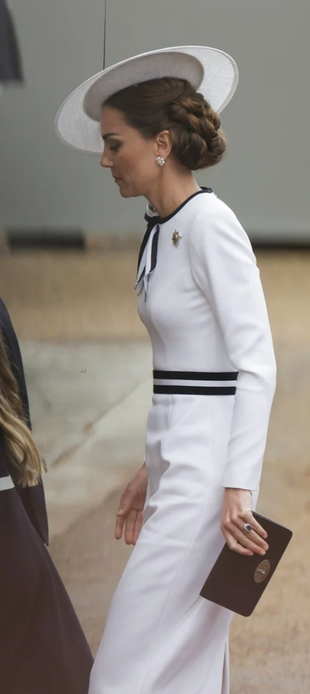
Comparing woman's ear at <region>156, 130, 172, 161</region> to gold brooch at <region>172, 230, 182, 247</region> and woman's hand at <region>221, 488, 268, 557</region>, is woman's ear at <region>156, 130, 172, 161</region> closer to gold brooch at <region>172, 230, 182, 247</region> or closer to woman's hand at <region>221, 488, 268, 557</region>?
gold brooch at <region>172, 230, 182, 247</region>

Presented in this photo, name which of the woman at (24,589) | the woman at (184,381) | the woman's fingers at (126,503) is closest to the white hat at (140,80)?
the woman at (184,381)

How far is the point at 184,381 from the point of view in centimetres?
174

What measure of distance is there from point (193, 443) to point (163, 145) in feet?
1.68

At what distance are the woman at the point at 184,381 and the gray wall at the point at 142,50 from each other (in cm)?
203

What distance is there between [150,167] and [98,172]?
2.53 meters

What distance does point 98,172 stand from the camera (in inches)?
168

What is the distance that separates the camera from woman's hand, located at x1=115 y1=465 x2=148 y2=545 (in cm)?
195

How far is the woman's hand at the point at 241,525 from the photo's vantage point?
1606 mm

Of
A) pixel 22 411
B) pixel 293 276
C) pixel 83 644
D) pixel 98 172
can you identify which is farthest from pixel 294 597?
pixel 293 276

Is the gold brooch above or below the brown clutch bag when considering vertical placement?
above

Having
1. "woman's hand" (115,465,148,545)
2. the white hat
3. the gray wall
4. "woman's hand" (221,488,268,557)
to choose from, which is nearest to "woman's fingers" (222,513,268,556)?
"woman's hand" (221,488,268,557)

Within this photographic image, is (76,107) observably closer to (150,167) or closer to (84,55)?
(150,167)

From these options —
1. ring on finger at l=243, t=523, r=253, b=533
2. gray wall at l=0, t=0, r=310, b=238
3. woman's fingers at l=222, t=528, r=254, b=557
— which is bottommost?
woman's fingers at l=222, t=528, r=254, b=557

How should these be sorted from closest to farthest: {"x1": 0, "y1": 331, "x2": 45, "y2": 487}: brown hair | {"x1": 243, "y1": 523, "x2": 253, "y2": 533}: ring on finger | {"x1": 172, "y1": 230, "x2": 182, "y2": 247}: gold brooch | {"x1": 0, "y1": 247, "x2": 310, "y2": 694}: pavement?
1. {"x1": 243, "y1": 523, "x2": 253, "y2": 533}: ring on finger
2. {"x1": 172, "y1": 230, "x2": 182, "y2": 247}: gold brooch
3. {"x1": 0, "y1": 331, "x2": 45, "y2": 487}: brown hair
4. {"x1": 0, "y1": 247, "x2": 310, "y2": 694}: pavement
